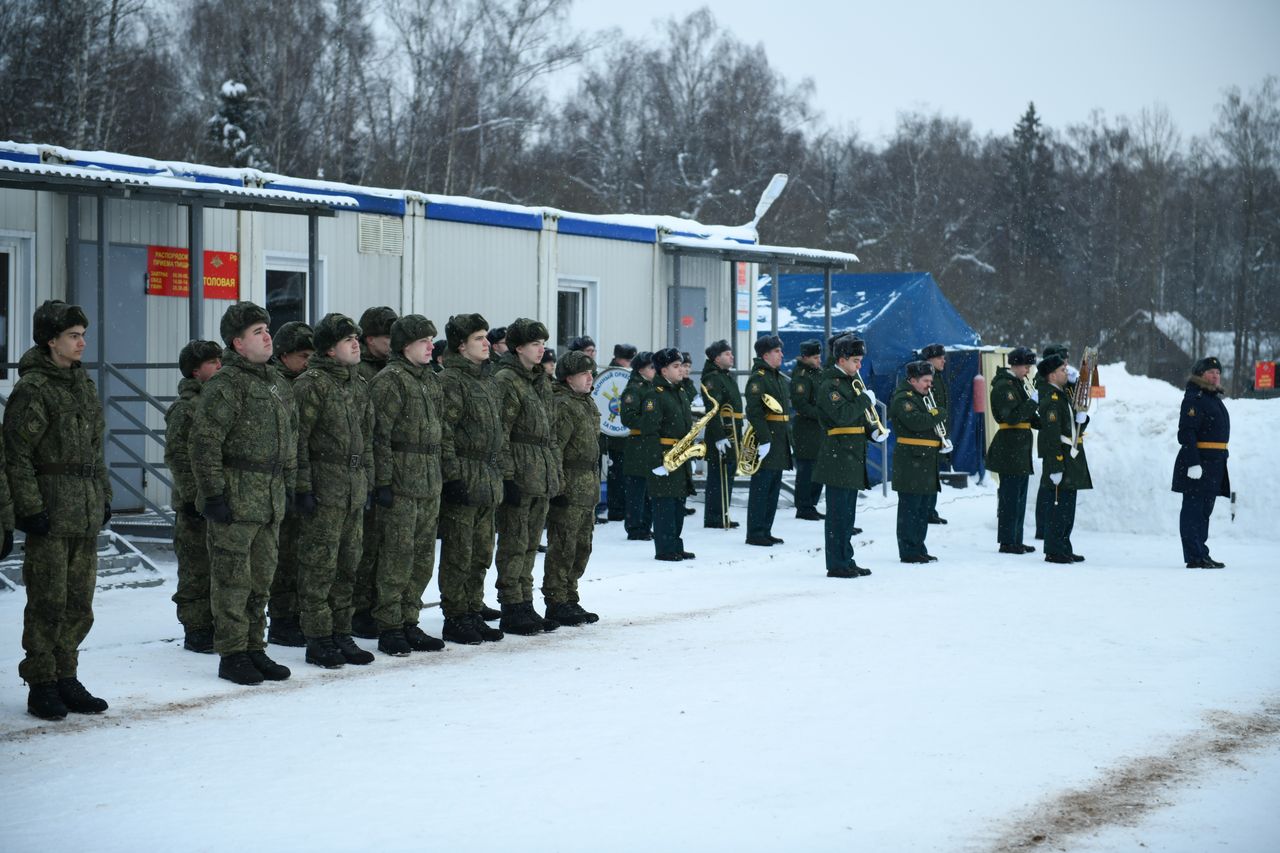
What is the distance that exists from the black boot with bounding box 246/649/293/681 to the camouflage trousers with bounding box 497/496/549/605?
1.91 metres

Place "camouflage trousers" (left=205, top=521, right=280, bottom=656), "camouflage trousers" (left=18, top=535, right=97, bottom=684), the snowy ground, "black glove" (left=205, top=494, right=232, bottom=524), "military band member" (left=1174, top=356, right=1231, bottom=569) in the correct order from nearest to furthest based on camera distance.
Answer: the snowy ground < "camouflage trousers" (left=18, top=535, right=97, bottom=684) < "black glove" (left=205, top=494, right=232, bottom=524) < "camouflage trousers" (left=205, top=521, right=280, bottom=656) < "military band member" (left=1174, top=356, right=1231, bottom=569)

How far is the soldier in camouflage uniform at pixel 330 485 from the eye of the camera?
827cm

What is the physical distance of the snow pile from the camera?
15.7m

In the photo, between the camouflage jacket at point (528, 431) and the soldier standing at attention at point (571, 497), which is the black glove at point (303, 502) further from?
the soldier standing at attention at point (571, 497)

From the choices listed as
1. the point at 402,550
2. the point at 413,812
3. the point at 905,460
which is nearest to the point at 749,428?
the point at 905,460

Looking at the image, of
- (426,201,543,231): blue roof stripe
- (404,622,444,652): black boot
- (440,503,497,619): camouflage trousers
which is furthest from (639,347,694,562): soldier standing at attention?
(404,622,444,652): black boot

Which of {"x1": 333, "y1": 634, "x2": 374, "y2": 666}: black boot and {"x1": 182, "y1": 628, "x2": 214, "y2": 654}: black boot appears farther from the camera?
{"x1": 182, "y1": 628, "x2": 214, "y2": 654}: black boot

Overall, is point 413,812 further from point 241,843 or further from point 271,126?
point 271,126

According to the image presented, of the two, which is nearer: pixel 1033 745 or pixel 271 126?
pixel 1033 745

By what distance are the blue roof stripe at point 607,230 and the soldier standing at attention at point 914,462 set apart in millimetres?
4754

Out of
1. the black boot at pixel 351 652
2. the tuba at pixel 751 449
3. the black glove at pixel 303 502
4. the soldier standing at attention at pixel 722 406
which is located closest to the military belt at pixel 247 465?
the black glove at pixel 303 502

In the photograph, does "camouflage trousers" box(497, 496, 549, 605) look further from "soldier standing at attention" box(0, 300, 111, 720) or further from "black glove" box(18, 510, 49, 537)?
"black glove" box(18, 510, 49, 537)

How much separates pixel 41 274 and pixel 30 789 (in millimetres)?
7370

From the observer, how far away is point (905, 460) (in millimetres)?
13250
